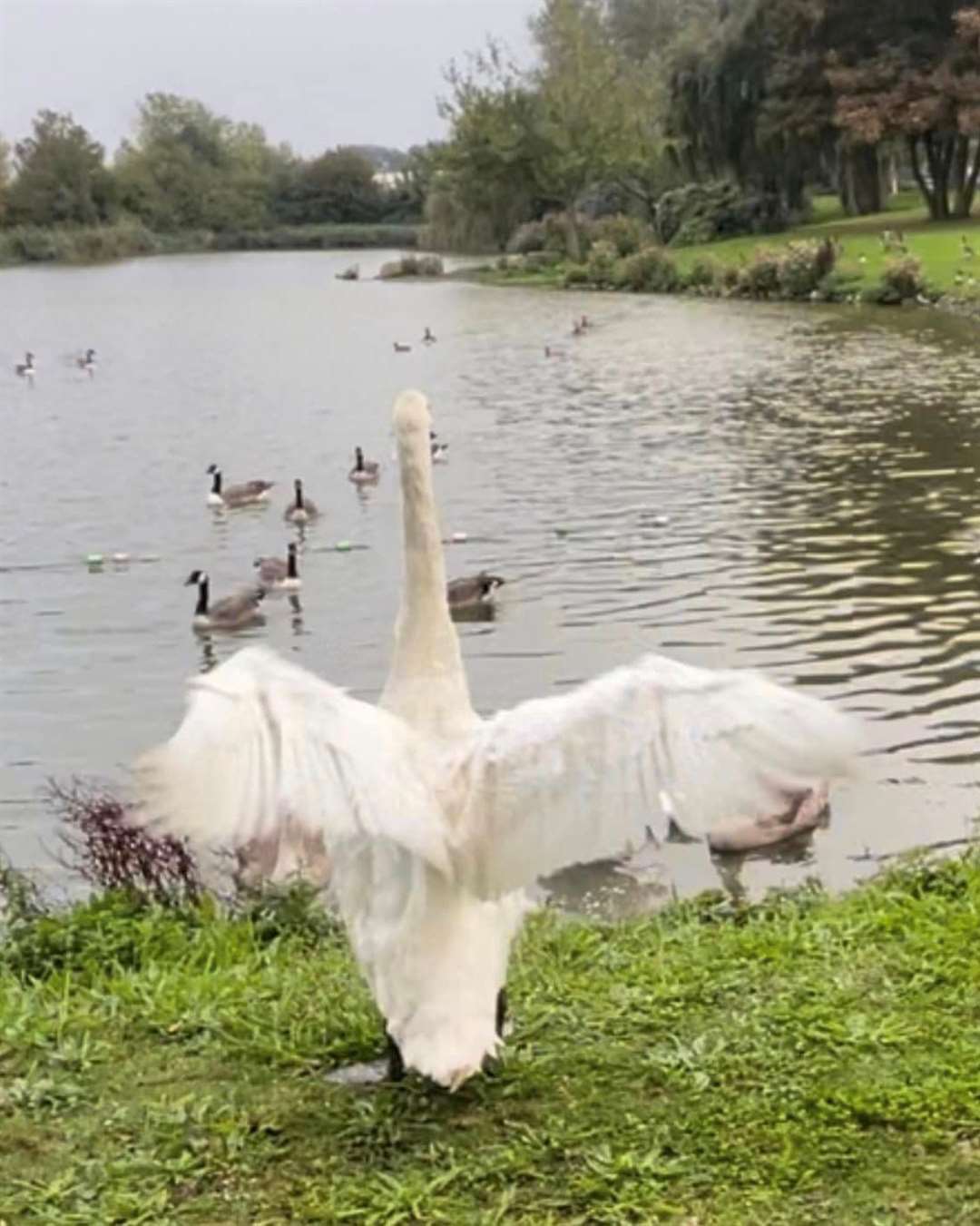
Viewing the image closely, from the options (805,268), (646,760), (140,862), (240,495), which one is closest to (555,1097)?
(646,760)

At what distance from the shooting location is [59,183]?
112 m

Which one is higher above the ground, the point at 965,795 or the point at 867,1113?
the point at 867,1113

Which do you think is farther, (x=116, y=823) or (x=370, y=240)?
(x=370, y=240)

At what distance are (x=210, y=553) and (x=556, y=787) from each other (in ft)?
48.9

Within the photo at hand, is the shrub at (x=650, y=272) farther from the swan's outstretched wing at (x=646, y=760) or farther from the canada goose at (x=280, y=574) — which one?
the swan's outstretched wing at (x=646, y=760)

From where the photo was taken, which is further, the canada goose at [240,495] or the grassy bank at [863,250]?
the grassy bank at [863,250]

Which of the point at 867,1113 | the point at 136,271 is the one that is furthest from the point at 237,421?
the point at 136,271

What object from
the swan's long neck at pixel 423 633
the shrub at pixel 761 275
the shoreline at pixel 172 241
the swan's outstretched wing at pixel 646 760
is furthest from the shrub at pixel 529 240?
the swan's outstretched wing at pixel 646 760

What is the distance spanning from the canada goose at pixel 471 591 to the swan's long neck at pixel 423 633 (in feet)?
32.1

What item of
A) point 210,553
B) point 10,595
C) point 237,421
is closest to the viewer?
point 10,595

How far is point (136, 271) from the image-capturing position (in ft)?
277

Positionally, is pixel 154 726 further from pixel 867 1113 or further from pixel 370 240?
pixel 370 240

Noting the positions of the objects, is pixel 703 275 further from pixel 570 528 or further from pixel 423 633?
pixel 423 633

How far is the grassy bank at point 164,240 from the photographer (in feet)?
333
